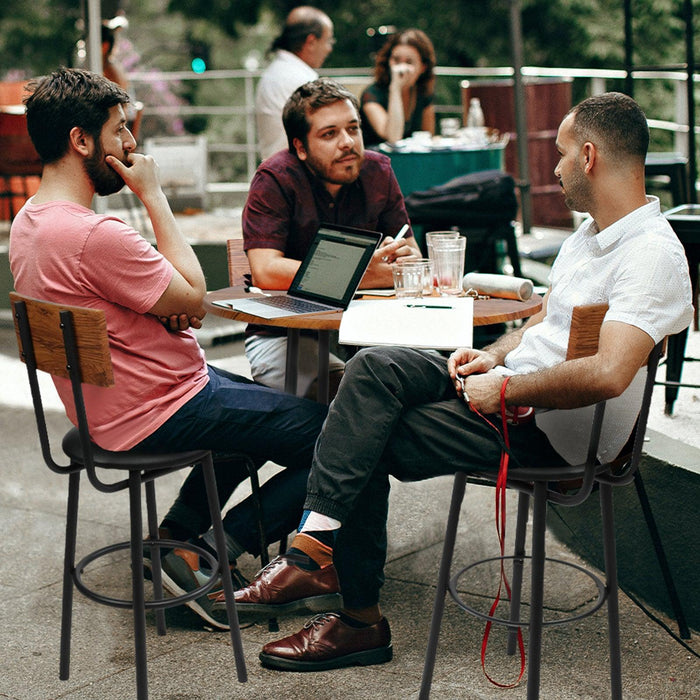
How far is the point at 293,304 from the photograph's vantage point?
10.6 feet

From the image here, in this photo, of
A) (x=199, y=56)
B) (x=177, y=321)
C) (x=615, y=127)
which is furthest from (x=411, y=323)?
(x=199, y=56)

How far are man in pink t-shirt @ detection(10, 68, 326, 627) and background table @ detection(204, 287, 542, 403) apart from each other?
0.69 ft

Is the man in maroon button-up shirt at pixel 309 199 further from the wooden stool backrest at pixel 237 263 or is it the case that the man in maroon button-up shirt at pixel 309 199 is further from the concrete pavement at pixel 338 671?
the concrete pavement at pixel 338 671

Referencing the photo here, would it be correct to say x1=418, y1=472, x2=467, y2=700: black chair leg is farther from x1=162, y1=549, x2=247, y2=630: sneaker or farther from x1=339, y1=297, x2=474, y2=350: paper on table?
x1=162, y1=549, x2=247, y2=630: sneaker

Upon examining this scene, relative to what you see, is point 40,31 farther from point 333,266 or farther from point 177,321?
point 177,321

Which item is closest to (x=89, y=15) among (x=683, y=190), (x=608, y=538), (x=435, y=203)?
(x=435, y=203)

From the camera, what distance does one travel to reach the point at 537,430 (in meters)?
2.62

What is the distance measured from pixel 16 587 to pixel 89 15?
4509 millimetres

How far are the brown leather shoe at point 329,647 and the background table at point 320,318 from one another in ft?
2.59

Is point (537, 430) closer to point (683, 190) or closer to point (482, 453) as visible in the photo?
point (482, 453)

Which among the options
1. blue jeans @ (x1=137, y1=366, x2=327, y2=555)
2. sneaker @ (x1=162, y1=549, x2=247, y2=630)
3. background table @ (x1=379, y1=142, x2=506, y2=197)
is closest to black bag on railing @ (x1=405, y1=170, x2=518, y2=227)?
background table @ (x1=379, y1=142, x2=506, y2=197)

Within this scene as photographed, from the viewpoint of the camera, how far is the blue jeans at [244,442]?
9.15 feet

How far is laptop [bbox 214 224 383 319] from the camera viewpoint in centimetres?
319

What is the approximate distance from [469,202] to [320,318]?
2.83 meters
